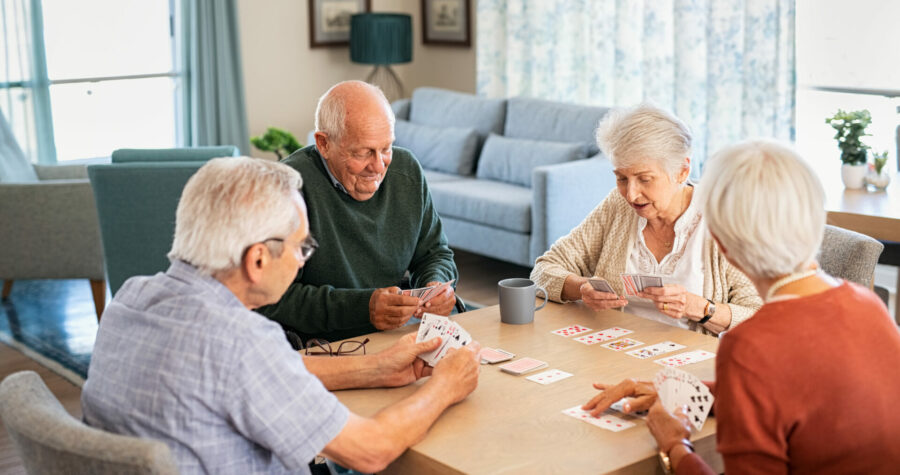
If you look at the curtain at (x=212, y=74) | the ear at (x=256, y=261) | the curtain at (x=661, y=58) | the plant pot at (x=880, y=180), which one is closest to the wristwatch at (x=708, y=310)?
the ear at (x=256, y=261)

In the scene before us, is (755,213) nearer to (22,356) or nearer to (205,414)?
(205,414)

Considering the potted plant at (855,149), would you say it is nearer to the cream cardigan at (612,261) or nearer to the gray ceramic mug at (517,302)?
the cream cardigan at (612,261)

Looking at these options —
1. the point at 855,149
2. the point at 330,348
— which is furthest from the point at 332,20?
the point at 330,348

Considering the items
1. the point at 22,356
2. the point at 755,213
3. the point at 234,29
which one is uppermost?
the point at 234,29

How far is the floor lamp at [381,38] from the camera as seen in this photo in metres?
6.99

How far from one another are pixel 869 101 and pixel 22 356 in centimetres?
431

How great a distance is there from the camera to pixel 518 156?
582 cm

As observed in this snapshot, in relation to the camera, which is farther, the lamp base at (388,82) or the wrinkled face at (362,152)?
the lamp base at (388,82)

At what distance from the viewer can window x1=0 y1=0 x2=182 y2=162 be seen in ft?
20.2

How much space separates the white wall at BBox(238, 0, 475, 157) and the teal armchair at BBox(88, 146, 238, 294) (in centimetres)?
291

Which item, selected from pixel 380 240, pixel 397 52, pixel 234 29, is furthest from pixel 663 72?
pixel 380 240

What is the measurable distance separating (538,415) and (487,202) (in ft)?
12.2

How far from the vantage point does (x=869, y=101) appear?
Answer: 16.1ft

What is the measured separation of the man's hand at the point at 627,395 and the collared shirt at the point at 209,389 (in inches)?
19.9
